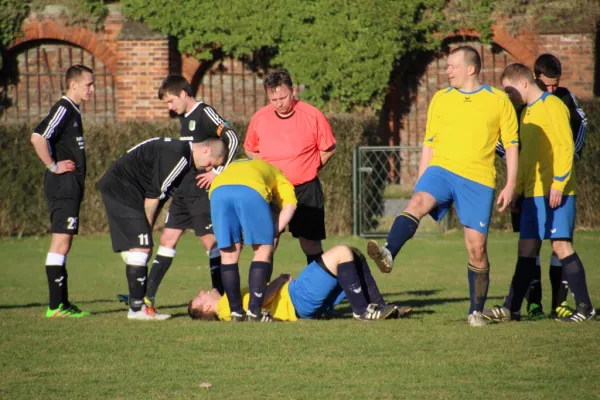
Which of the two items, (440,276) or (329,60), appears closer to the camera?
(440,276)

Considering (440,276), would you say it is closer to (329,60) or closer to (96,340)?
(96,340)

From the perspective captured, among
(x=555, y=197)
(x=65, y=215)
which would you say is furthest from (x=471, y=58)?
(x=65, y=215)

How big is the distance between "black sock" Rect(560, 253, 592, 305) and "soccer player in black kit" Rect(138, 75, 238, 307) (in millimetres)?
3317

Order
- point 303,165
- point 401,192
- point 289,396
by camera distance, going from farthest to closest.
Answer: point 401,192 → point 303,165 → point 289,396

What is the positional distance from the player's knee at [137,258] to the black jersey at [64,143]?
1.00m

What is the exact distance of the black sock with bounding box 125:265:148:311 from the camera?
895 centimetres

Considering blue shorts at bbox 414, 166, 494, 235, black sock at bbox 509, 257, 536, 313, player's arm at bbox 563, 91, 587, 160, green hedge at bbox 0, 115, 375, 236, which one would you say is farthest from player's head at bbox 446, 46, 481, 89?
green hedge at bbox 0, 115, 375, 236

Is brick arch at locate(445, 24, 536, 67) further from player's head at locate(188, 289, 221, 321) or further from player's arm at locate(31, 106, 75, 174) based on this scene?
player's head at locate(188, 289, 221, 321)

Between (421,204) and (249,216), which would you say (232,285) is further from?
(421,204)

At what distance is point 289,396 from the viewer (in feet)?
19.3

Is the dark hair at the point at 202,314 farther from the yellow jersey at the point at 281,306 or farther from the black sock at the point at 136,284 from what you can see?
the black sock at the point at 136,284

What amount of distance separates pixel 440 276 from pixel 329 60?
30.7 ft

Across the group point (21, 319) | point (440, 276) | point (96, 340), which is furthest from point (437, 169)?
point (440, 276)

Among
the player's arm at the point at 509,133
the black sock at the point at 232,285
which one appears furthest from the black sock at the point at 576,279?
the black sock at the point at 232,285
